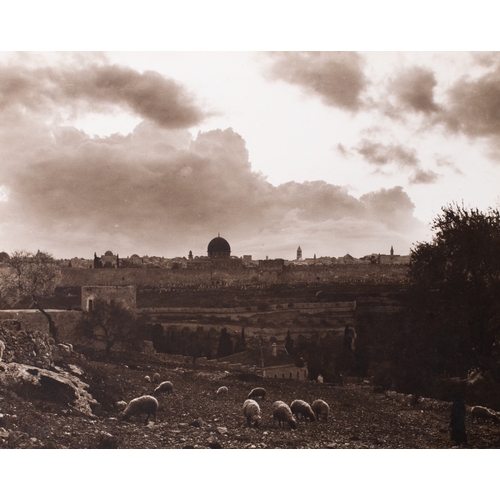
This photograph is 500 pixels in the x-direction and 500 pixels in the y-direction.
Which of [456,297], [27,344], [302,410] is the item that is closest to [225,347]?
[302,410]

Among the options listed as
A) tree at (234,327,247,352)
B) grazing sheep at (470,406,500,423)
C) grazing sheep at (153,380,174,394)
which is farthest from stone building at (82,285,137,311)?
grazing sheep at (470,406,500,423)

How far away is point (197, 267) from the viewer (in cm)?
680

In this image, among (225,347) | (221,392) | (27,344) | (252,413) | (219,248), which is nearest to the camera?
(252,413)

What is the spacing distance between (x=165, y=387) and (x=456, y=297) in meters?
3.81

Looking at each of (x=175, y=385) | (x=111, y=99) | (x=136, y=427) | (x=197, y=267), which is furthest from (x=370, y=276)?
(x=111, y=99)

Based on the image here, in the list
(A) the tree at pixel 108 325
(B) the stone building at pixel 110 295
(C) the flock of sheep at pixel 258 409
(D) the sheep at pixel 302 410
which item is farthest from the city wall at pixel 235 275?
(D) the sheep at pixel 302 410

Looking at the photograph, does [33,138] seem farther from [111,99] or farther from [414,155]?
[414,155]

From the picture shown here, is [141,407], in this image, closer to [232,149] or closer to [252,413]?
[252,413]

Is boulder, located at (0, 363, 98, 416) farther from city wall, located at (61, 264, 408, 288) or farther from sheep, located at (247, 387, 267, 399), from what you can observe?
sheep, located at (247, 387, 267, 399)

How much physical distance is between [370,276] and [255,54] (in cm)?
325

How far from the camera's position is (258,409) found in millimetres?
6008

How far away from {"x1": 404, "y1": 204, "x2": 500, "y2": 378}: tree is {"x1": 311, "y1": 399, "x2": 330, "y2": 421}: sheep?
3.67 feet

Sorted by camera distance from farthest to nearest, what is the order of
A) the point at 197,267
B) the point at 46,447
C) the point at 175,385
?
the point at 197,267 → the point at 175,385 → the point at 46,447

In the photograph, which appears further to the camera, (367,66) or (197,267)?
(197,267)
